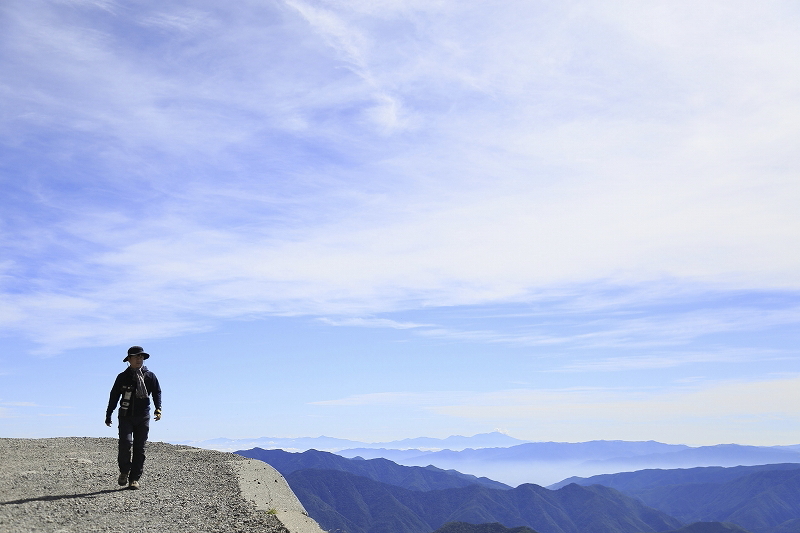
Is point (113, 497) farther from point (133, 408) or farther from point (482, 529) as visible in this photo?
point (482, 529)

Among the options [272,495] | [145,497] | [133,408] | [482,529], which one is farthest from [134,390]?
[482,529]

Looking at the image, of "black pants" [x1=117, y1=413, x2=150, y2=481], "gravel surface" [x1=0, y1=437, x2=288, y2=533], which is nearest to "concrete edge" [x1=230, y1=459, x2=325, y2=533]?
"gravel surface" [x1=0, y1=437, x2=288, y2=533]

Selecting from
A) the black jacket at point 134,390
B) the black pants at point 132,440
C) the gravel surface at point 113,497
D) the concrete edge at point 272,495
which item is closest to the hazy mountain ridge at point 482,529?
the concrete edge at point 272,495

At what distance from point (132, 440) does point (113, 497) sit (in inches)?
69.4

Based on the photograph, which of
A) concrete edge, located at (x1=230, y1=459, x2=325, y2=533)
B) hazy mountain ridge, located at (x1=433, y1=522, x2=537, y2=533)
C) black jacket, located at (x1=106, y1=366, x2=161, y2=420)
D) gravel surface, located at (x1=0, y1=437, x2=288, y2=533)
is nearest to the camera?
gravel surface, located at (x1=0, y1=437, x2=288, y2=533)

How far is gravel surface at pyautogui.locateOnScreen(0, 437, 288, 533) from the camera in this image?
9.80 m

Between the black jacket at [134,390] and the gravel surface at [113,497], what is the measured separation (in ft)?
5.30

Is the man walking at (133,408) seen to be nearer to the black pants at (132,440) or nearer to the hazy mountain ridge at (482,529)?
the black pants at (132,440)

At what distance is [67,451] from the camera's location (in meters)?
20.4

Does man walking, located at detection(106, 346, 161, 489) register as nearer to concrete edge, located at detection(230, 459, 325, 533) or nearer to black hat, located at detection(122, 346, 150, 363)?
black hat, located at detection(122, 346, 150, 363)

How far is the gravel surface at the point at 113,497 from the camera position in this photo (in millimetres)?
9805

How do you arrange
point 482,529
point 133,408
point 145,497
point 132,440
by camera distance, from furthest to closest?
point 482,529, point 132,440, point 133,408, point 145,497

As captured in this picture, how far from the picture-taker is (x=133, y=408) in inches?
521

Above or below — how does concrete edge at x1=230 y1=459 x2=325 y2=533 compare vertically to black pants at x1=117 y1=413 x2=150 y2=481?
below
